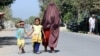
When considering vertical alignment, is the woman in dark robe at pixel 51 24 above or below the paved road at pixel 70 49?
above

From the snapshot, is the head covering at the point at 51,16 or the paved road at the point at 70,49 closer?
the paved road at the point at 70,49

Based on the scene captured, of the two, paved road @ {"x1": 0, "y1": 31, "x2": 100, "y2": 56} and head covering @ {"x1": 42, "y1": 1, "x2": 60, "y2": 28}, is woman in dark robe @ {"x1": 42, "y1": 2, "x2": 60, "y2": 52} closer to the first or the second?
head covering @ {"x1": 42, "y1": 1, "x2": 60, "y2": 28}

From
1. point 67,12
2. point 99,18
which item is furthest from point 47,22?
point 67,12

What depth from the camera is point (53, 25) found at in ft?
55.7

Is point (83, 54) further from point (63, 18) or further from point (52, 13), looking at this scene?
point (63, 18)

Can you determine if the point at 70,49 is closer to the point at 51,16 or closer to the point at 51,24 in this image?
the point at 51,24

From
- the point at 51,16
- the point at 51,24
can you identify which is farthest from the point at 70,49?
the point at 51,16

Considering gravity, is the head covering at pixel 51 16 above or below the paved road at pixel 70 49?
above

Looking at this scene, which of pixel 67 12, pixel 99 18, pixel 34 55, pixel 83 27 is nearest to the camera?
pixel 34 55

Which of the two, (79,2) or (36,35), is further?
(79,2)

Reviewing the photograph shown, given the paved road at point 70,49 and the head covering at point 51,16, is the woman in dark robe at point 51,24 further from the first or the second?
the paved road at point 70,49

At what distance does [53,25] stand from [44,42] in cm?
84

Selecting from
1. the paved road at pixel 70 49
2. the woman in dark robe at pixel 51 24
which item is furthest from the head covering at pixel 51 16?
the paved road at pixel 70 49

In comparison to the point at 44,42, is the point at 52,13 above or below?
above
